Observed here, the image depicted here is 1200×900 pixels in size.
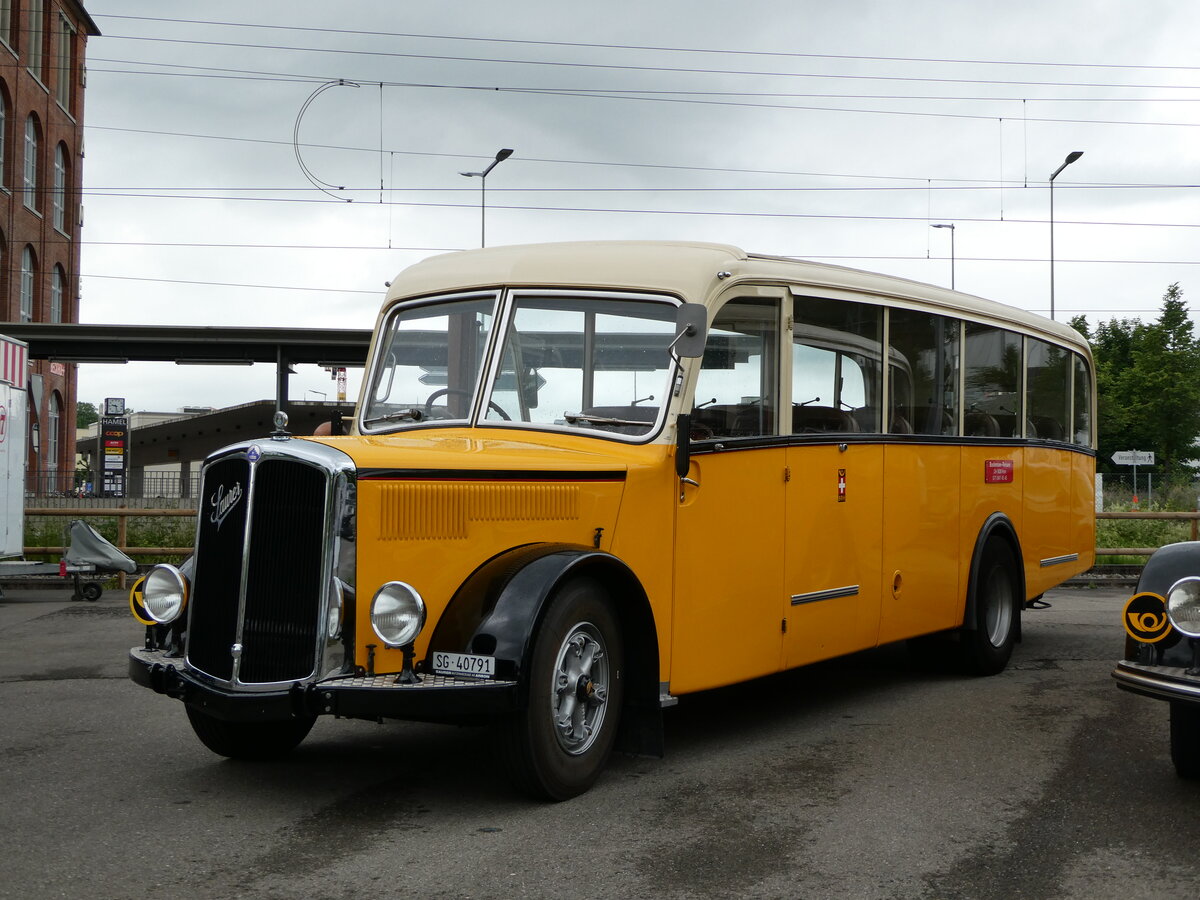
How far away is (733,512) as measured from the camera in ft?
22.8

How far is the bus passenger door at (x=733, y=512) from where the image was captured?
666 centimetres

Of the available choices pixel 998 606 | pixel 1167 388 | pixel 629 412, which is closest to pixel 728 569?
→ pixel 629 412

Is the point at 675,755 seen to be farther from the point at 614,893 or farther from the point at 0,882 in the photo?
the point at 0,882

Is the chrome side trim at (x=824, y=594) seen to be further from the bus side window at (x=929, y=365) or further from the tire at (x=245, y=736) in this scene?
the tire at (x=245, y=736)

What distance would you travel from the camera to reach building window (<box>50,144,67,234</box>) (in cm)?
4524

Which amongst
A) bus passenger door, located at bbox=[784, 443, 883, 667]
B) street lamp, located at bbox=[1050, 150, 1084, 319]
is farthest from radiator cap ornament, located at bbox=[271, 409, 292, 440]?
street lamp, located at bbox=[1050, 150, 1084, 319]

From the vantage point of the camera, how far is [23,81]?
41094mm

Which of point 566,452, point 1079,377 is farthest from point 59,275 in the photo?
point 566,452

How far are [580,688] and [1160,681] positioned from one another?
7.77 feet

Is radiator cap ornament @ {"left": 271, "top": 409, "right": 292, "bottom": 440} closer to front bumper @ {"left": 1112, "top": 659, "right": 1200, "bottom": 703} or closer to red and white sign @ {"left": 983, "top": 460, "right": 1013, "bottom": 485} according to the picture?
front bumper @ {"left": 1112, "top": 659, "right": 1200, "bottom": 703}

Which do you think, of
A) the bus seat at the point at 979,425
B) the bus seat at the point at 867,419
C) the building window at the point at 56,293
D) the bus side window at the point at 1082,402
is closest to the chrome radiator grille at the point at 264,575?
the bus seat at the point at 867,419

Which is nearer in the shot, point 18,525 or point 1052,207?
point 18,525

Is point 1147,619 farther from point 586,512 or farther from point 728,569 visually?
point 586,512

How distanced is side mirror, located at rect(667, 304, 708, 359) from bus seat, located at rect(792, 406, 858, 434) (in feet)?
4.04
